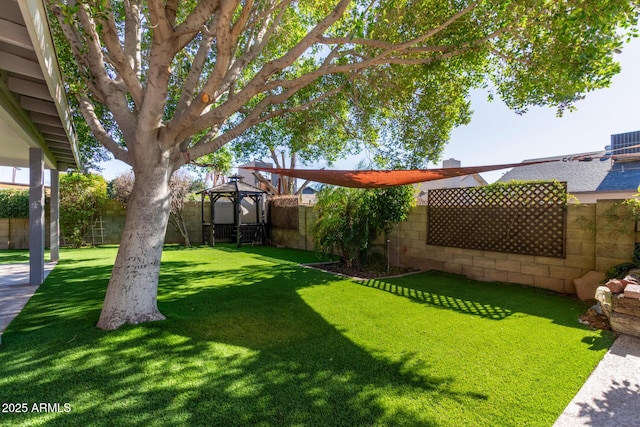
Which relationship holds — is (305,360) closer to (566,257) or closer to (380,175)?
(380,175)

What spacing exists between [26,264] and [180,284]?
478 cm

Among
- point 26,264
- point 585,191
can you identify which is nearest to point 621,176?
point 585,191

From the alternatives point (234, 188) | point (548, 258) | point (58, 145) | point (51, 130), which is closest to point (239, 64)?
point (51, 130)

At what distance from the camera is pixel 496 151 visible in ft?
50.5

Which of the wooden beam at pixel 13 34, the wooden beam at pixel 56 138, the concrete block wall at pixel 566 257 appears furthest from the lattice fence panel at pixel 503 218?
the wooden beam at pixel 56 138

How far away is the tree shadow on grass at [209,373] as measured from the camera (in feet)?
6.25

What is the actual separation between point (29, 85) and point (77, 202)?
8719mm

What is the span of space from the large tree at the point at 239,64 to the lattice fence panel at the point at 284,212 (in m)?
6.03

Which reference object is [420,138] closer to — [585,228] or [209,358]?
[585,228]

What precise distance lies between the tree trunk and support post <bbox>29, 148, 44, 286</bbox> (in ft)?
→ 9.85

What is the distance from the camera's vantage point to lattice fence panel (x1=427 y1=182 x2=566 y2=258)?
16.4ft

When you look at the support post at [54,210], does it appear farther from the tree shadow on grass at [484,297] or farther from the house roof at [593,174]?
the house roof at [593,174]

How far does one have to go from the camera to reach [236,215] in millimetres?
12320

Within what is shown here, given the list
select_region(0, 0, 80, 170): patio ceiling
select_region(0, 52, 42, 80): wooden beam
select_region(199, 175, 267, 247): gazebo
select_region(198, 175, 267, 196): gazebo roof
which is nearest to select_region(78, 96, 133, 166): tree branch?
select_region(0, 0, 80, 170): patio ceiling
